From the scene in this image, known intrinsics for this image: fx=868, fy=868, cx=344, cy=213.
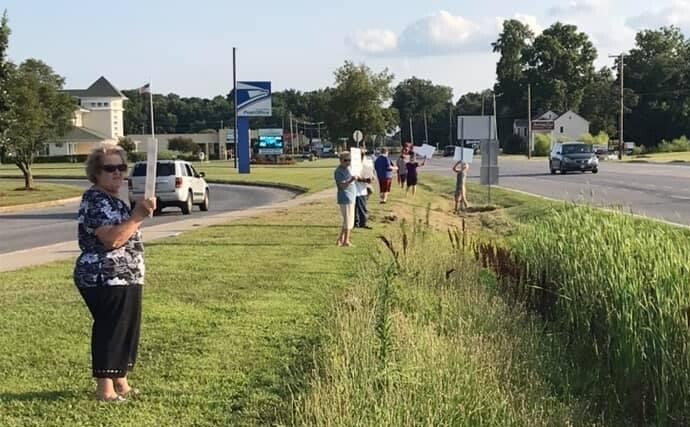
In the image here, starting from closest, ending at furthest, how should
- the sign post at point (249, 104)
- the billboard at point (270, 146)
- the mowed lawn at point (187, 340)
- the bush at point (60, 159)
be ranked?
the mowed lawn at point (187, 340) → the sign post at point (249, 104) → the billboard at point (270, 146) → the bush at point (60, 159)

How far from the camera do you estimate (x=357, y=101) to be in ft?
254

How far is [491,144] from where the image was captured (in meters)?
24.4

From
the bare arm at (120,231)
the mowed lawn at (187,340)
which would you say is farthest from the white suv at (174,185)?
the bare arm at (120,231)

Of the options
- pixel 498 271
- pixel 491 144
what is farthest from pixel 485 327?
pixel 491 144

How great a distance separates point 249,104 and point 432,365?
56209mm

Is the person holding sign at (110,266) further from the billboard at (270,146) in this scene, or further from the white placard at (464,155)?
the billboard at (270,146)

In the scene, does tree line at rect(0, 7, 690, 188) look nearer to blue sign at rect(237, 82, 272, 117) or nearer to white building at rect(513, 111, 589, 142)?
white building at rect(513, 111, 589, 142)

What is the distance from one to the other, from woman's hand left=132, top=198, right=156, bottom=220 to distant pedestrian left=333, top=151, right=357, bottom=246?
9368mm

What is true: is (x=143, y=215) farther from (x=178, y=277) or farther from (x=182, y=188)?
(x=182, y=188)

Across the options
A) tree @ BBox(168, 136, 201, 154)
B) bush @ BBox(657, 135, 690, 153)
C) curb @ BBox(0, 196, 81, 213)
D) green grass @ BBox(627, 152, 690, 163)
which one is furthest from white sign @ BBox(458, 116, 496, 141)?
tree @ BBox(168, 136, 201, 154)

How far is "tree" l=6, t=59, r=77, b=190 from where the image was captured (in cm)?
3616

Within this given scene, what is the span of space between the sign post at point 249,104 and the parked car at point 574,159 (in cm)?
2142

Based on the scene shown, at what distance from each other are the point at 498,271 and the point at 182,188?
58.3 ft

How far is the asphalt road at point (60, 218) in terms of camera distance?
18516 millimetres
